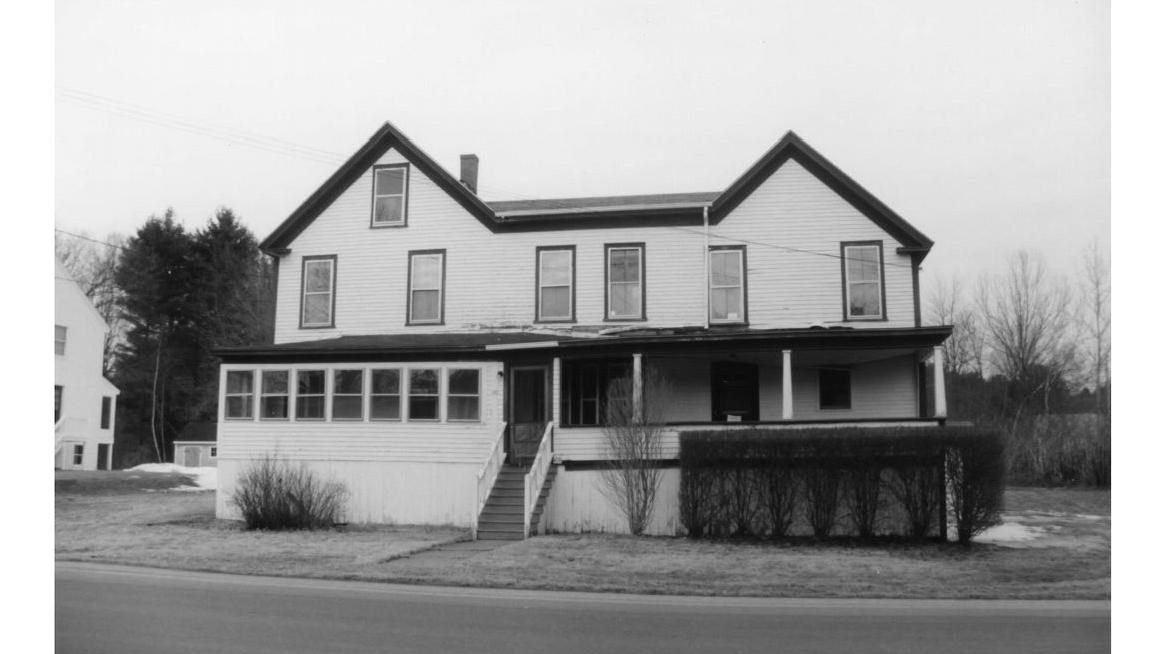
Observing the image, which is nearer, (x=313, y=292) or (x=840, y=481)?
(x=840, y=481)

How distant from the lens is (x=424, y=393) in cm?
2048

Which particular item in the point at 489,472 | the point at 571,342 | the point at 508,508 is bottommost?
the point at 508,508

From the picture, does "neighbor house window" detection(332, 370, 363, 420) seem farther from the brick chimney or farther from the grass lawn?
the brick chimney

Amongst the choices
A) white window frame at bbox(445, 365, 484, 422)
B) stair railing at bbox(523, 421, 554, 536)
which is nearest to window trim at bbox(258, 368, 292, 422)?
white window frame at bbox(445, 365, 484, 422)

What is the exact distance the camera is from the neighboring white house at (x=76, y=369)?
20516mm

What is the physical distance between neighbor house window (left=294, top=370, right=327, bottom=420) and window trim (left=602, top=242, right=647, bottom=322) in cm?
593

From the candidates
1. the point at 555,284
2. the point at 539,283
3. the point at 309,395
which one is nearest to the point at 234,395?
the point at 309,395

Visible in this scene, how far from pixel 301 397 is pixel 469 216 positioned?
5230 millimetres

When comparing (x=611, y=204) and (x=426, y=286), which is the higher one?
(x=611, y=204)

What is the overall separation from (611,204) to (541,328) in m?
3.67

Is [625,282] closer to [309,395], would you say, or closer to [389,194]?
[389,194]

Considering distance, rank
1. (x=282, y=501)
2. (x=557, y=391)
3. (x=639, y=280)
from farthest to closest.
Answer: (x=639, y=280)
(x=557, y=391)
(x=282, y=501)

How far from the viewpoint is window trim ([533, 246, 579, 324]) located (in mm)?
22062

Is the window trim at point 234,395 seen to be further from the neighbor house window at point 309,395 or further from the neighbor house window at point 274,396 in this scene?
the neighbor house window at point 309,395
